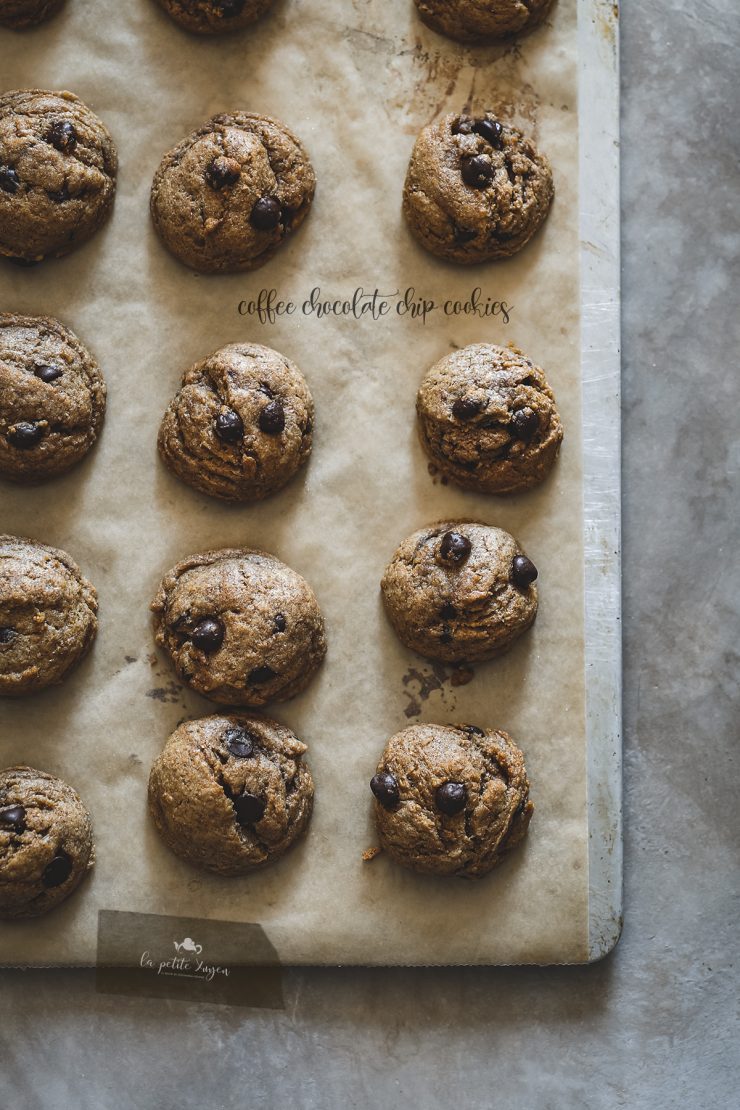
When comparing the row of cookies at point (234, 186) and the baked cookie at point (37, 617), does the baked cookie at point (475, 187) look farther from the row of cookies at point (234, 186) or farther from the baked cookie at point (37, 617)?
the baked cookie at point (37, 617)

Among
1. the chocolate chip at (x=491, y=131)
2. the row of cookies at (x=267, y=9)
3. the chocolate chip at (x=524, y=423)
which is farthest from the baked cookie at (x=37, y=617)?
the chocolate chip at (x=491, y=131)

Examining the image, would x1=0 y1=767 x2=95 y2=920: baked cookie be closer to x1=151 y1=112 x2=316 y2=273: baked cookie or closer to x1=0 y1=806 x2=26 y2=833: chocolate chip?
x1=0 y1=806 x2=26 y2=833: chocolate chip

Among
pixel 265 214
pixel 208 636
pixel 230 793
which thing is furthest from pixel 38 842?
pixel 265 214

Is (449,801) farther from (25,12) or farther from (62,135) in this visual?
(25,12)

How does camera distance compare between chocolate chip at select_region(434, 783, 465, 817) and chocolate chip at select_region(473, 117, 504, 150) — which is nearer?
chocolate chip at select_region(434, 783, 465, 817)

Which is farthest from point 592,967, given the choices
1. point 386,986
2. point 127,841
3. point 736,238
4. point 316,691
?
point 736,238

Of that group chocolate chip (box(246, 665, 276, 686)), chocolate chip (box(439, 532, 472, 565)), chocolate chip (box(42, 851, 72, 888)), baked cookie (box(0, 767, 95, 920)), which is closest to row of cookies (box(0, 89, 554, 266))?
chocolate chip (box(439, 532, 472, 565))
